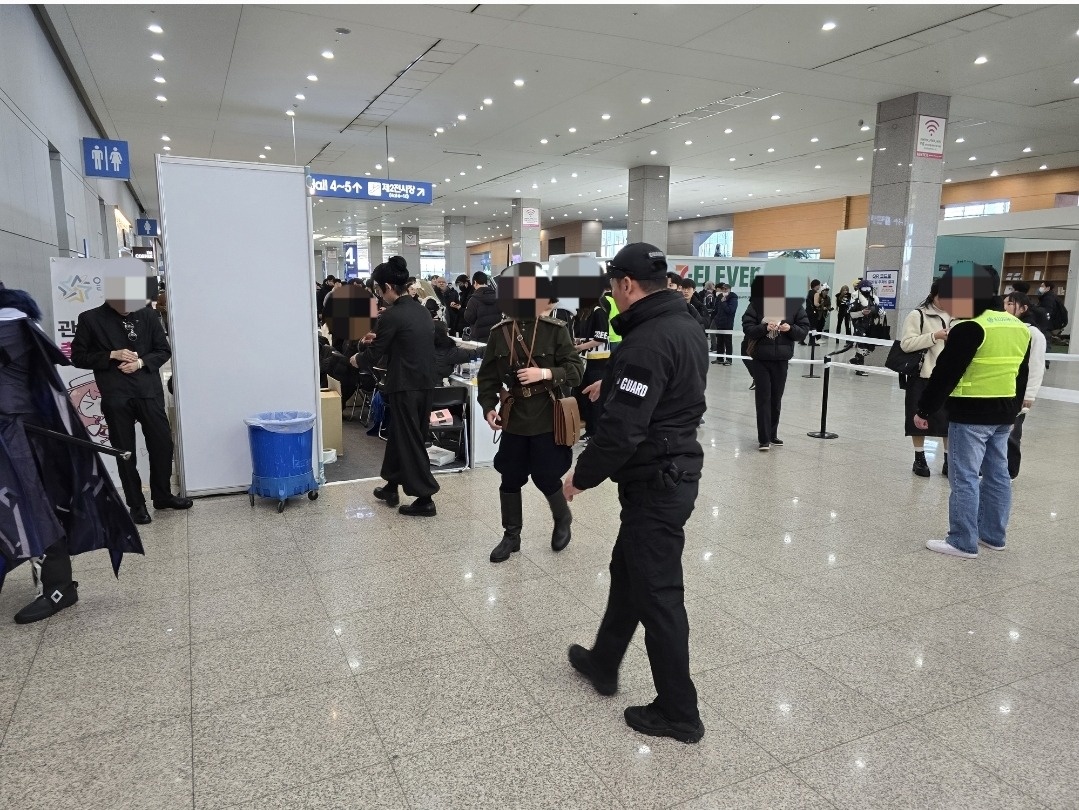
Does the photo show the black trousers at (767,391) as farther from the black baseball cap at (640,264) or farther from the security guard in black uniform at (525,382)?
the black baseball cap at (640,264)

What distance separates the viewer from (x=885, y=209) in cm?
1167

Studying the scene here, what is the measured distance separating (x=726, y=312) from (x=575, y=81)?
573 cm

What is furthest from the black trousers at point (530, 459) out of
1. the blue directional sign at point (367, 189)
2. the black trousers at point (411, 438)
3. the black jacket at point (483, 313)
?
the blue directional sign at point (367, 189)

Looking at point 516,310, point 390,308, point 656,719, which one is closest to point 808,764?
point 656,719

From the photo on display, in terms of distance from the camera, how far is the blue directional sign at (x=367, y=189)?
1277 cm

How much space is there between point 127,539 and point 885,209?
1215 cm

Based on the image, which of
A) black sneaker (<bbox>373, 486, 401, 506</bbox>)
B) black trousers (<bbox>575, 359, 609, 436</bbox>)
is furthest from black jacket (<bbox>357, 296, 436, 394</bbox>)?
black trousers (<bbox>575, 359, 609, 436</bbox>)

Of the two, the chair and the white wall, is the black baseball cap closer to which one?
the chair

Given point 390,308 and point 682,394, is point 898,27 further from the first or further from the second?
Answer: point 682,394

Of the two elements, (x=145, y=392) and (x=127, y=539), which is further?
(x=145, y=392)

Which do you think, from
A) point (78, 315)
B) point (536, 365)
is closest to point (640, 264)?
point (536, 365)

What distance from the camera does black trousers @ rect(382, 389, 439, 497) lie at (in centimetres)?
462

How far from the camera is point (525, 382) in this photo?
3607 mm

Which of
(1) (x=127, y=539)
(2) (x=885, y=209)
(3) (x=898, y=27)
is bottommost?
(1) (x=127, y=539)
